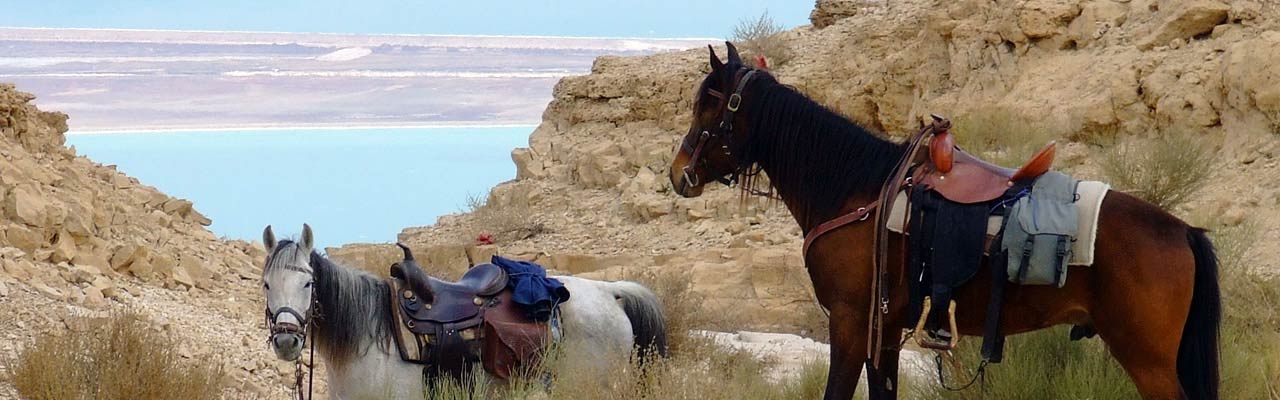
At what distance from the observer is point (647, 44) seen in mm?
48562

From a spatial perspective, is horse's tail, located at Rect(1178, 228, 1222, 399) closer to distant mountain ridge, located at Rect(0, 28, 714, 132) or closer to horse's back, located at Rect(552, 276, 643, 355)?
horse's back, located at Rect(552, 276, 643, 355)

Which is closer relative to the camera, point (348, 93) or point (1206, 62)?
point (1206, 62)

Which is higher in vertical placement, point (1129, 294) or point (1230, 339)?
point (1129, 294)

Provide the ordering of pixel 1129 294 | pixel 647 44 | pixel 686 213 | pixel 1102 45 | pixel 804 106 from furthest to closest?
pixel 647 44
pixel 686 213
pixel 1102 45
pixel 804 106
pixel 1129 294

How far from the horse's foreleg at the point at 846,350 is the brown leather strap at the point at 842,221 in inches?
12.0

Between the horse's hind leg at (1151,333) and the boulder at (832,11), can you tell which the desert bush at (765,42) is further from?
the horse's hind leg at (1151,333)

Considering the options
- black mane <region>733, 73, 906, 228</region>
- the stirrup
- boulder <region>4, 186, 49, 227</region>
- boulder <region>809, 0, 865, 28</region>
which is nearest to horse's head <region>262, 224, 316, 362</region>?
black mane <region>733, 73, 906, 228</region>

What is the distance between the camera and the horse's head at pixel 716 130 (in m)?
5.50

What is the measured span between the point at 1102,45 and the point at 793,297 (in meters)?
4.08

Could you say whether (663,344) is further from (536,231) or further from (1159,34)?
(536,231)

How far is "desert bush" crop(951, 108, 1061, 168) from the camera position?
12.1m

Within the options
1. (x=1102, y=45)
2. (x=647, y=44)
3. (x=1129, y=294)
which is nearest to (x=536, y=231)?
(x=1102, y=45)

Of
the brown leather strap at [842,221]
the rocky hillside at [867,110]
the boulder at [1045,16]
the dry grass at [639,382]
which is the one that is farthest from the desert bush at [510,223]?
the brown leather strap at [842,221]

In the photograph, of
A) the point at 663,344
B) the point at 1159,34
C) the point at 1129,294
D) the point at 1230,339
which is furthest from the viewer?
the point at 1159,34
